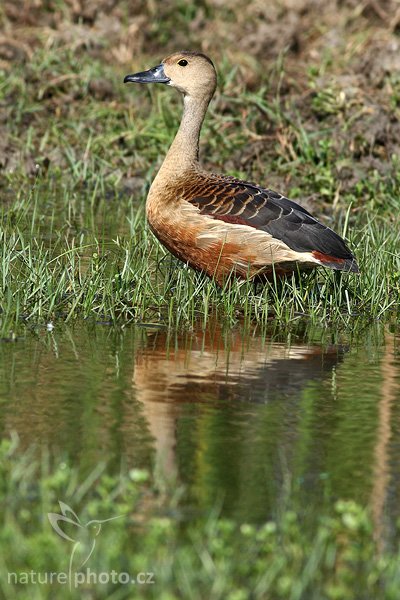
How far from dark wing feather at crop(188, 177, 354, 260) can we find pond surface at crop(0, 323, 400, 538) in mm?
604

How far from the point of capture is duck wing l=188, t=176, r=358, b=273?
815cm

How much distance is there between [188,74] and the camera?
9406 mm

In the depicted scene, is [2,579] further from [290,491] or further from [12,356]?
[12,356]

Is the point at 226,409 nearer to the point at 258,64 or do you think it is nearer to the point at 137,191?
the point at 137,191

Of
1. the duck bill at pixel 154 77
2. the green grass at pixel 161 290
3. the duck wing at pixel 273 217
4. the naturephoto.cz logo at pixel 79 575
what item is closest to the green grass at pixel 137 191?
the green grass at pixel 161 290

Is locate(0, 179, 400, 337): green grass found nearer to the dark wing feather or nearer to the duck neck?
the dark wing feather

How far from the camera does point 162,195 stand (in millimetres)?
8648

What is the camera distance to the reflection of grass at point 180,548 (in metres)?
4.14

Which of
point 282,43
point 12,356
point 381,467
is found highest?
point 282,43

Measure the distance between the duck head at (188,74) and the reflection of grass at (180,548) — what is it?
500 centimetres

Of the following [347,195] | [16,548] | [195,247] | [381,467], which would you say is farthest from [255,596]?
[347,195]

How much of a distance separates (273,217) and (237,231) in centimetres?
25

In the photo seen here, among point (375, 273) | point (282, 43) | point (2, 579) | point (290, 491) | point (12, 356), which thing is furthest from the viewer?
point (282, 43)

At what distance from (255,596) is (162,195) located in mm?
4828
